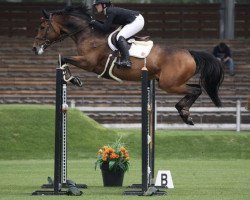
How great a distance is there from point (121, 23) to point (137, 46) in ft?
1.89

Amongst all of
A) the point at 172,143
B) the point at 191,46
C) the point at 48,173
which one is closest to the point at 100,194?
the point at 48,173

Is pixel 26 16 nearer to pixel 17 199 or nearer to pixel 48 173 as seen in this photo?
pixel 48 173

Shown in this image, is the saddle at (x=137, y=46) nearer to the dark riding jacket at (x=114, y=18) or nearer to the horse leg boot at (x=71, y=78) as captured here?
the dark riding jacket at (x=114, y=18)

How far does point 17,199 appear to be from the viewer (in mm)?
16000

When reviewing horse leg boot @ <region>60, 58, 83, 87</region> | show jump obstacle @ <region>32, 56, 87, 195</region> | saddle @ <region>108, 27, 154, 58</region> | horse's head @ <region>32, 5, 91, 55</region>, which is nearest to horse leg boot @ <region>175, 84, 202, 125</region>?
saddle @ <region>108, 27, 154, 58</region>

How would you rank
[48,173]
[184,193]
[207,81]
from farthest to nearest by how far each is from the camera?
[48,173], [207,81], [184,193]

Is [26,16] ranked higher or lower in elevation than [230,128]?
higher

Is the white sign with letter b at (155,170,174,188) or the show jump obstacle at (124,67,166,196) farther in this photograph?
the white sign with letter b at (155,170,174,188)

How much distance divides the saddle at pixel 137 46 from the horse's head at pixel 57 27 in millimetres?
600

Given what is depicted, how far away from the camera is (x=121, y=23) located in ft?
60.6

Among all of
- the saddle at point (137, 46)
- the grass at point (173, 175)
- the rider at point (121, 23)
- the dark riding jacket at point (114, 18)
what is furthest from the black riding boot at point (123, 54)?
the grass at point (173, 175)

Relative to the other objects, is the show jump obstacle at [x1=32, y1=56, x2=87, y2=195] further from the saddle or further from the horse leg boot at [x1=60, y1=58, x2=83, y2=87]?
the saddle

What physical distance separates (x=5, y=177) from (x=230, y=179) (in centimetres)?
390

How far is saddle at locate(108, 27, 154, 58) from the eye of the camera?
59.3 ft
